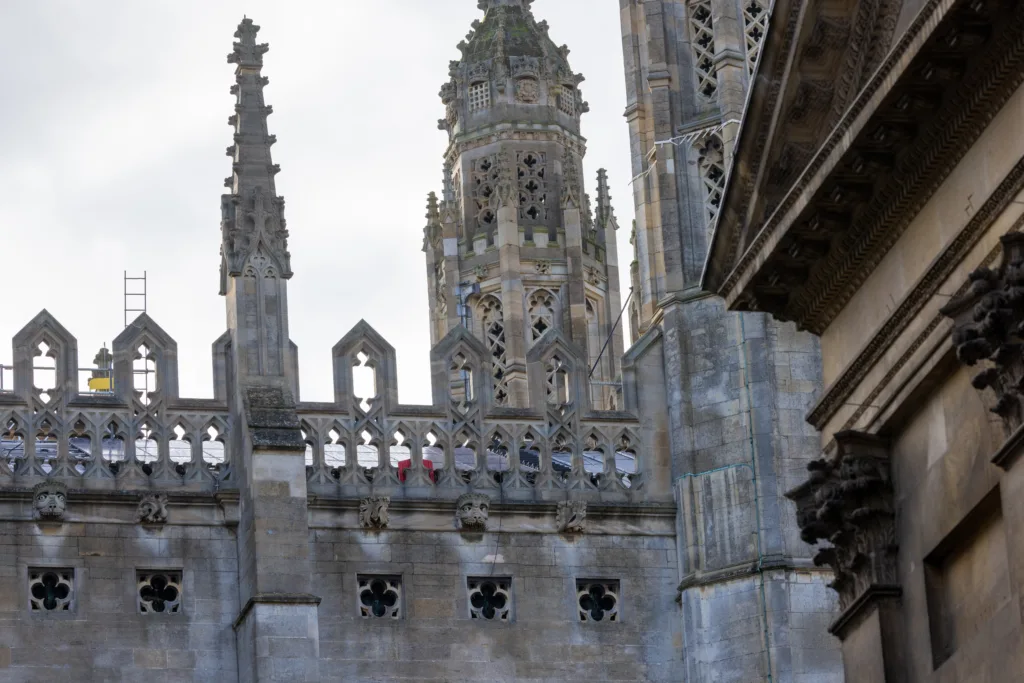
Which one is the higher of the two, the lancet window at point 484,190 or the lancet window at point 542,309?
the lancet window at point 484,190

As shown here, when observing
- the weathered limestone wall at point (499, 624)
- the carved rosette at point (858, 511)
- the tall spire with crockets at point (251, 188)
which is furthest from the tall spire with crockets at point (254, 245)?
the carved rosette at point (858, 511)

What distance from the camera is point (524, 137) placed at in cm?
5181

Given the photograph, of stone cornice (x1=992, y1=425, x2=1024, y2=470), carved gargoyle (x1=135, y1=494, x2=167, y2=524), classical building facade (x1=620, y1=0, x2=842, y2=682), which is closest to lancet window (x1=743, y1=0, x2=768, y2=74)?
classical building facade (x1=620, y1=0, x2=842, y2=682)

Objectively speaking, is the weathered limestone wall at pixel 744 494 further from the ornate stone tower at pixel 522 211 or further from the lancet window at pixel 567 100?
the lancet window at pixel 567 100

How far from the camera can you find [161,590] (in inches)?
1410

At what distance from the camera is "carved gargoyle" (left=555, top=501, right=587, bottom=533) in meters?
36.8

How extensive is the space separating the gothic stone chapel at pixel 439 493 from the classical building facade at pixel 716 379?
36 millimetres

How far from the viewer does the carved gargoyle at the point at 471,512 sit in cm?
3647

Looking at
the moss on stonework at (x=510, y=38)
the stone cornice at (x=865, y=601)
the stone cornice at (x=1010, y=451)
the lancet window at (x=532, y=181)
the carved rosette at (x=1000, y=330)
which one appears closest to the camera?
the carved rosette at (x=1000, y=330)

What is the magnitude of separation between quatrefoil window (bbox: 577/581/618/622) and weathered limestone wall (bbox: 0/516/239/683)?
14.1ft

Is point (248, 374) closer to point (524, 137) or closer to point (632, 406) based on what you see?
point (632, 406)

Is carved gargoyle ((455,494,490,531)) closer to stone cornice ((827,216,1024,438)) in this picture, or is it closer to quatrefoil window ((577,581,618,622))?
quatrefoil window ((577,581,618,622))

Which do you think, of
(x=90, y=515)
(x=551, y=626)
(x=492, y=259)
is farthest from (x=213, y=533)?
(x=492, y=259)

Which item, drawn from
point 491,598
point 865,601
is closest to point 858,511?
point 865,601
